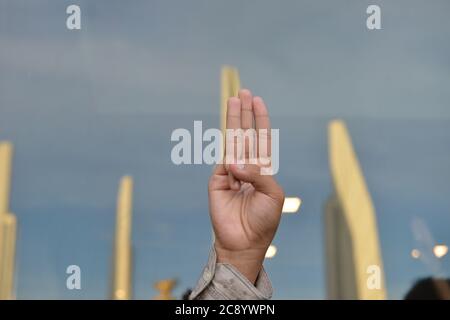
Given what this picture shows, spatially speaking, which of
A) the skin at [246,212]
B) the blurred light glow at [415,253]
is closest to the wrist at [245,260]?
the skin at [246,212]

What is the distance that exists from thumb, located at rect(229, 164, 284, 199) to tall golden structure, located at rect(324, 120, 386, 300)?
5.44 ft

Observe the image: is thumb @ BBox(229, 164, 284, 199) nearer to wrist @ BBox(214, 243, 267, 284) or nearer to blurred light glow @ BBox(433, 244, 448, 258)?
wrist @ BBox(214, 243, 267, 284)

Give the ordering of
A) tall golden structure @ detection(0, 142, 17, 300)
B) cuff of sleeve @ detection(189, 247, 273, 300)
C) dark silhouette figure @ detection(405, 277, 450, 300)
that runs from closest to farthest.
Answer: cuff of sleeve @ detection(189, 247, 273, 300), dark silhouette figure @ detection(405, 277, 450, 300), tall golden structure @ detection(0, 142, 17, 300)

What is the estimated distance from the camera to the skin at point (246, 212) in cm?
83

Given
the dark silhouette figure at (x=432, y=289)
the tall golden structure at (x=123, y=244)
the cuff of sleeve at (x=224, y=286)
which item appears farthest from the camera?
the tall golden structure at (x=123, y=244)

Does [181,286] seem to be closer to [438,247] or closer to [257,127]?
[438,247]

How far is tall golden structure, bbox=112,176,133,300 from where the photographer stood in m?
2.48

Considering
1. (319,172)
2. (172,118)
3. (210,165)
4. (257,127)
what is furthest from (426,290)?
(257,127)

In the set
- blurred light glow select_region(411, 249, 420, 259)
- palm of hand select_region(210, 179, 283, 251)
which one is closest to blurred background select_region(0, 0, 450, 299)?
blurred light glow select_region(411, 249, 420, 259)

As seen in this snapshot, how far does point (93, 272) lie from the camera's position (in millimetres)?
2439

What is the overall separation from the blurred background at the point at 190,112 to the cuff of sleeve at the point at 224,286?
5.35ft

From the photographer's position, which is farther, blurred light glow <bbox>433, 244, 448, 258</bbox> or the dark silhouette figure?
blurred light glow <bbox>433, 244, 448, 258</bbox>

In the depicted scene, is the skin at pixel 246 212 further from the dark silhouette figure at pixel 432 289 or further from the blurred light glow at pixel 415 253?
the blurred light glow at pixel 415 253

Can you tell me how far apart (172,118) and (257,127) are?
66.6 inches
